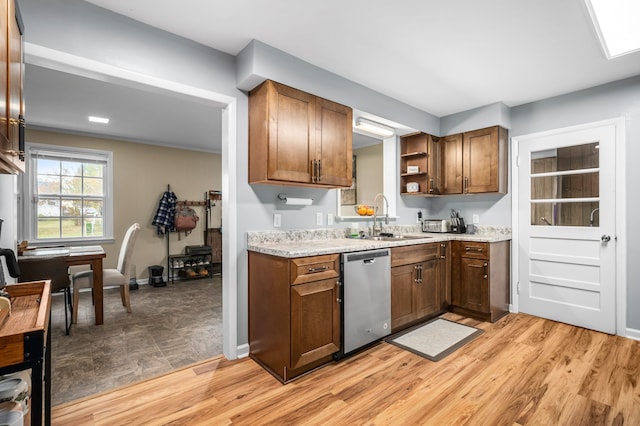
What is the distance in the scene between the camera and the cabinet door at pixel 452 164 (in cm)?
399

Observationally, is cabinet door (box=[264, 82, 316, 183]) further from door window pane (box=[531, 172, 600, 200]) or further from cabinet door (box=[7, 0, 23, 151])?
door window pane (box=[531, 172, 600, 200])

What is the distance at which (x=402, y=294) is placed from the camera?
9.86 ft

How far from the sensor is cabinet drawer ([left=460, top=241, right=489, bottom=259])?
336 cm

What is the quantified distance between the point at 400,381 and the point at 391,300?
31.0 inches

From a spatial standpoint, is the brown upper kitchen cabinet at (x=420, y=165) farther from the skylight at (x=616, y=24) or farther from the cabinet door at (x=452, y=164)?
the skylight at (x=616, y=24)

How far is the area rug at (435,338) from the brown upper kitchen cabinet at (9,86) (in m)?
2.84

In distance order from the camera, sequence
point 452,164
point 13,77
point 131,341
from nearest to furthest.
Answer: point 13,77 < point 131,341 < point 452,164

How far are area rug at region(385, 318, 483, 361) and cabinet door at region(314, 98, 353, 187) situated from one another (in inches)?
61.2

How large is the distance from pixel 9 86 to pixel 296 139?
1.71m

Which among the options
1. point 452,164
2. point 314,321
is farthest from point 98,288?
point 452,164

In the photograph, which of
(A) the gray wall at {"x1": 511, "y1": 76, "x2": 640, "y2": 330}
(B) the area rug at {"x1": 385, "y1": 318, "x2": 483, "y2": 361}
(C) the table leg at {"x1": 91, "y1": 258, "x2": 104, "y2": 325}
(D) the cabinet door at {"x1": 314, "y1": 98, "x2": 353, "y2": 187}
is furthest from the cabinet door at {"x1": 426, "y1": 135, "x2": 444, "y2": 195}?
(C) the table leg at {"x1": 91, "y1": 258, "x2": 104, "y2": 325}

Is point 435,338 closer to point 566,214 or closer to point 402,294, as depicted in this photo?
point 402,294

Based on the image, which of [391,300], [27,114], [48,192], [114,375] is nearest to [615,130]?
[391,300]

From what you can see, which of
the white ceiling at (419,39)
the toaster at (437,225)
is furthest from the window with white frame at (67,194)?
the toaster at (437,225)
